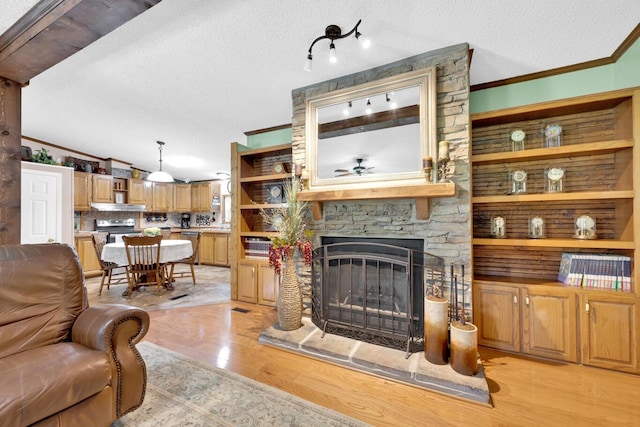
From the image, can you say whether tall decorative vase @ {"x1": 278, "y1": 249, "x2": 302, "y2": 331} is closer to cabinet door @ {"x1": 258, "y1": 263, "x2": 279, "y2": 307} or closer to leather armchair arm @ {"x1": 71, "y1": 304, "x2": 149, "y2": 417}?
cabinet door @ {"x1": 258, "y1": 263, "x2": 279, "y2": 307}

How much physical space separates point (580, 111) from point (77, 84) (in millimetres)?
5471

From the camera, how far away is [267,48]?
7.73ft

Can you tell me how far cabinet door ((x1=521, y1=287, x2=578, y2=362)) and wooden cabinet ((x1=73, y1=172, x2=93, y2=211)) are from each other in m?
7.25

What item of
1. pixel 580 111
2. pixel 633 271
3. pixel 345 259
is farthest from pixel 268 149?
pixel 633 271

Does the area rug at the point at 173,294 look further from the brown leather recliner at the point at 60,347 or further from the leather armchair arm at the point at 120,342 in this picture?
the leather armchair arm at the point at 120,342

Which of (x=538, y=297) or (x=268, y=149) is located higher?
(x=268, y=149)

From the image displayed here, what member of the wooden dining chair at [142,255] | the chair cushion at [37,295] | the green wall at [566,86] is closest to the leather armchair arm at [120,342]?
the chair cushion at [37,295]

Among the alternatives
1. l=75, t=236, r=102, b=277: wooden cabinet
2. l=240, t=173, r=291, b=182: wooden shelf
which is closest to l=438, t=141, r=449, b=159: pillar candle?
l=240, t=173, r=291, b=182: wooden shelf

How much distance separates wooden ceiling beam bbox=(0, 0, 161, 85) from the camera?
1.47 metres

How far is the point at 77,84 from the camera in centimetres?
326

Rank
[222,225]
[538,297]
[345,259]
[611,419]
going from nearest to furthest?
[611,419]
[538,297]
[345,259]
[222,225]

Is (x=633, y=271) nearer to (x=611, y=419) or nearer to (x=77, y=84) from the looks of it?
(x=611, y=419)

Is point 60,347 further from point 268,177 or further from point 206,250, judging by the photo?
point 206,250

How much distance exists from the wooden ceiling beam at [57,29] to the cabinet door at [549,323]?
3.42 metres
